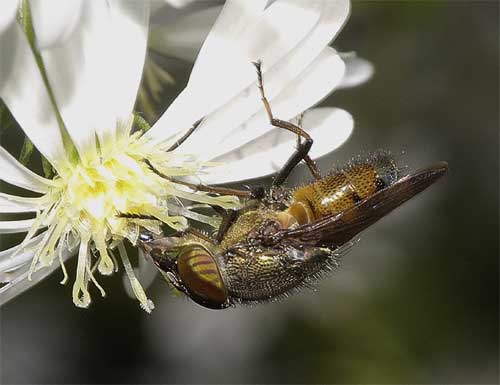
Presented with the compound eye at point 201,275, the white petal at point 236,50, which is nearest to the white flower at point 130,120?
the white petal at point 236,50

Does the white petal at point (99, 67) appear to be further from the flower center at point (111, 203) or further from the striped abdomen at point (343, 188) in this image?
the striped abdomen at point (343, 188)

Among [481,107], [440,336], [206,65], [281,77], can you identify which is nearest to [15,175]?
[206,65]

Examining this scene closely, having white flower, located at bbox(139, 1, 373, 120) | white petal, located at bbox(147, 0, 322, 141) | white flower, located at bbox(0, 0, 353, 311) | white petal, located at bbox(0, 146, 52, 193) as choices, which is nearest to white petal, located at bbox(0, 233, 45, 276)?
white flower, located at bbox(0, 0, 353, 311)

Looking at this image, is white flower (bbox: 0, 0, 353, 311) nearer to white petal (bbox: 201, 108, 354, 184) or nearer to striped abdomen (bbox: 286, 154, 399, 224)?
white petal (bbox: 201, 108, 354, 184)

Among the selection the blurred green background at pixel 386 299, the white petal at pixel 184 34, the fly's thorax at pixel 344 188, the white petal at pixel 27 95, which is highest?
the white petal at pixel 184 34

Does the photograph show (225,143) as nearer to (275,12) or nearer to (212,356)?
(275,12)

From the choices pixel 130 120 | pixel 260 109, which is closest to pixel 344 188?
pixel 260 109
